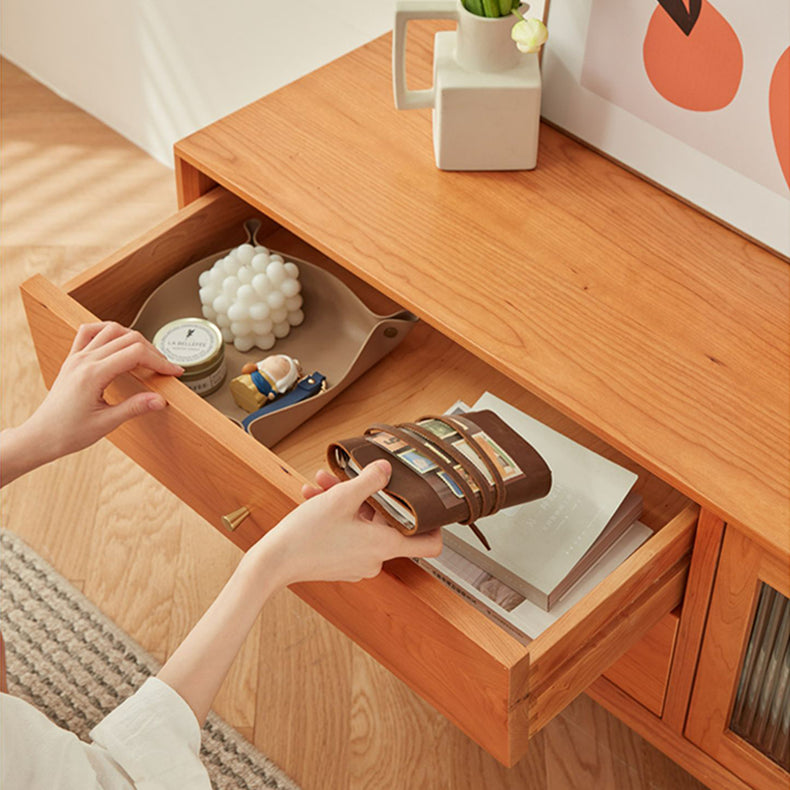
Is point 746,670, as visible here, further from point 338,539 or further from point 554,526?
point 338,539

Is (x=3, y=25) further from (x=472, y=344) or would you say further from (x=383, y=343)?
(x=472, y=344)

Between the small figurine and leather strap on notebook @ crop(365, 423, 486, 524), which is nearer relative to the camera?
leather strap on notebook @ crop(365, 423, 486, 524)

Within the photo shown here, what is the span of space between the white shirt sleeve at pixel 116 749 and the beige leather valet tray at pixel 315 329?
1.15ft

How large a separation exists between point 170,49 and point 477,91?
A: 924mm

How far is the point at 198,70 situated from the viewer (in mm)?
1827

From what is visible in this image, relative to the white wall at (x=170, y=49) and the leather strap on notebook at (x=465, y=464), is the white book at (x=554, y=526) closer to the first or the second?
the leather strap on notebook at (x=465, y=464)


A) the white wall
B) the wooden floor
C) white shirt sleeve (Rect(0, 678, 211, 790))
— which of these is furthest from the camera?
the white wall

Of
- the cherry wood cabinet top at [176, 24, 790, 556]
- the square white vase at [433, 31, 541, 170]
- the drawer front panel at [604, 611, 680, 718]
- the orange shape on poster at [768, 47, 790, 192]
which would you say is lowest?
the drawer front panel at [604, 611, 680, 718]

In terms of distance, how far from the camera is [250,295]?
117cm

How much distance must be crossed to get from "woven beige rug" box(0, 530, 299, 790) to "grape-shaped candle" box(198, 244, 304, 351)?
0.44 metres

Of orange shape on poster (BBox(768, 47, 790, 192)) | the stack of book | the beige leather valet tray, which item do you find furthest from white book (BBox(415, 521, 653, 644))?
orange shape on poster (BBox(768, 47, 790, 192))

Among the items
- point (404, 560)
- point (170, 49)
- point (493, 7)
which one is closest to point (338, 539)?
point (404, 560)

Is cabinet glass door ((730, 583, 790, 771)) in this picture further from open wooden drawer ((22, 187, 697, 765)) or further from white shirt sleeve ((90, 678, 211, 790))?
white shirt sleeve ((90, 678, 211, 790))

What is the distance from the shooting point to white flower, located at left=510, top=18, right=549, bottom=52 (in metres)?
1.01
